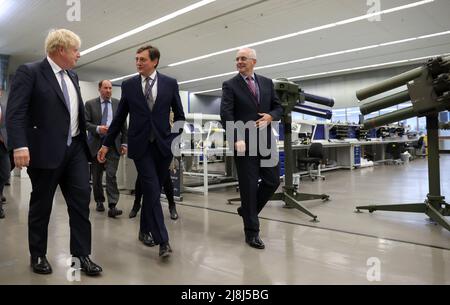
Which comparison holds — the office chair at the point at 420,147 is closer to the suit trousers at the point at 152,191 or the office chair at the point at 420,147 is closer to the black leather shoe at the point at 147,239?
the black leather shoe at the point at 147,239

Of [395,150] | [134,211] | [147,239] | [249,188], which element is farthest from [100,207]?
[395,150]

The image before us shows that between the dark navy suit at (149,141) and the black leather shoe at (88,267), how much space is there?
41cm

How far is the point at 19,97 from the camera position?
1817mm

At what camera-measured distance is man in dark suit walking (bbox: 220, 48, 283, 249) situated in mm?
2553

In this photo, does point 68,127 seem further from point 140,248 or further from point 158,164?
point 140,248

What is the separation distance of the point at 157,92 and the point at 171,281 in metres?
1.23

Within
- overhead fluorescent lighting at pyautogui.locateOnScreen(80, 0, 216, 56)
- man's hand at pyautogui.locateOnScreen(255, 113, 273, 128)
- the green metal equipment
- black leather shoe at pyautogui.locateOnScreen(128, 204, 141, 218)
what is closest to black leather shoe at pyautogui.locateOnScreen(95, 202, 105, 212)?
black leather shoe at pyautogui.locateOnScreen(128, 204, 141, 218)

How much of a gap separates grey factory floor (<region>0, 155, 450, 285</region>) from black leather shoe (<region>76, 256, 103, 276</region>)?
6 centimetres

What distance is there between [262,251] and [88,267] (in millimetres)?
1179

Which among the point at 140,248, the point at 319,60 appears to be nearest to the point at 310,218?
the point at 140,248

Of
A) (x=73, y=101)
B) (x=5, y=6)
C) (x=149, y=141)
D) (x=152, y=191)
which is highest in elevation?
(x=5, y=6)

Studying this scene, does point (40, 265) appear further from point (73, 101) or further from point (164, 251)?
point (73, 101)

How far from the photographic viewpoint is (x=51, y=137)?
6.19 ft

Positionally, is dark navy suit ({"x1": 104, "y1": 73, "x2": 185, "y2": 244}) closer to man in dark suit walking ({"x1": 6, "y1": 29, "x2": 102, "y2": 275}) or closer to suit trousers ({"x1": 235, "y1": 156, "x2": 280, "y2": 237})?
man in dark suit walking ({"x1": 6, "y1": 29, "x2": 102, "y2": 275})
